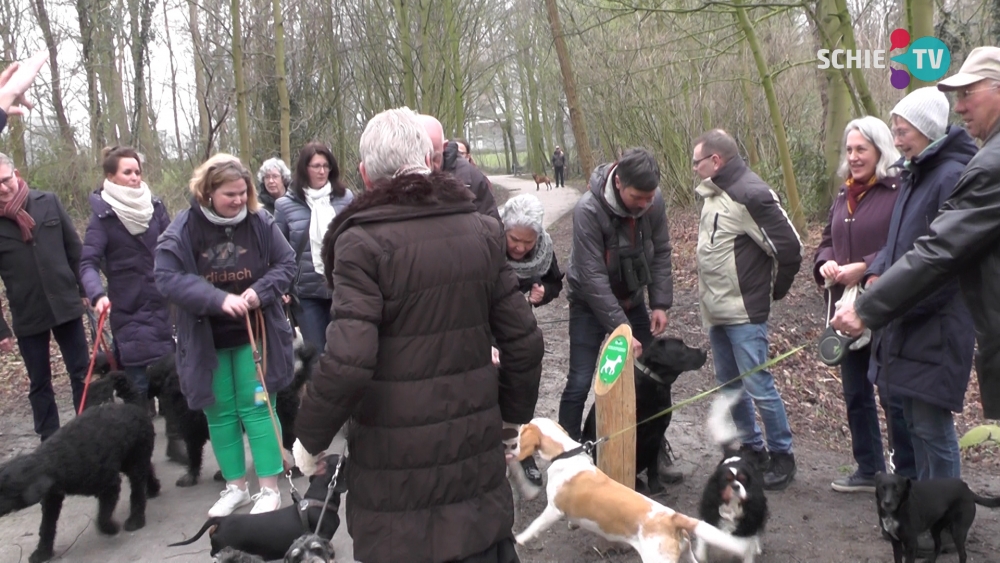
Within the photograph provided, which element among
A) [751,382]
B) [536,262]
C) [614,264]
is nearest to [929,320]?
[751,382]

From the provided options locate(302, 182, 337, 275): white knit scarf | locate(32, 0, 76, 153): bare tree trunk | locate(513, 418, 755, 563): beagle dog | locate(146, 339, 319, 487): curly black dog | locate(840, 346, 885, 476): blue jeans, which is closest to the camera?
locate(513, 418, 755, 563): beagle dog

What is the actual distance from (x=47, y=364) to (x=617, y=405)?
3.97m

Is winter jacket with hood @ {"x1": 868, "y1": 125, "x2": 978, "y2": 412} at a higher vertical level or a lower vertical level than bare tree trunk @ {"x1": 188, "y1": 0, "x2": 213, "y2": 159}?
lower

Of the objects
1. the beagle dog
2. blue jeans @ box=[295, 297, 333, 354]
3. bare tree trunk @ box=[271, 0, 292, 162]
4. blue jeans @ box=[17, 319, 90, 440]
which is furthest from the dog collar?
bare tree trunk @ box=[271, 0, 292, 162]

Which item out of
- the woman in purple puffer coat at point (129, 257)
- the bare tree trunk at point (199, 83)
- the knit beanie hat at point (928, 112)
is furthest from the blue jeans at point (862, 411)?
the bare tree trunk at point (199, 83)

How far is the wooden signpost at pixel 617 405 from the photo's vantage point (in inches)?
149

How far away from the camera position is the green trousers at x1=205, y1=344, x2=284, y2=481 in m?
4.14

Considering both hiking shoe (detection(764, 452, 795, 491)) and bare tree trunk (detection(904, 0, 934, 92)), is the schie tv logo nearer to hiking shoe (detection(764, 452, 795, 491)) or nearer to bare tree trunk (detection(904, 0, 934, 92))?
bare tree trunk (detection(904, 0, 934, 92))

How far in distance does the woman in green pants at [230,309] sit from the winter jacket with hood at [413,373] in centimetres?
164

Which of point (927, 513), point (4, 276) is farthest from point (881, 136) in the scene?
point (4, 276)

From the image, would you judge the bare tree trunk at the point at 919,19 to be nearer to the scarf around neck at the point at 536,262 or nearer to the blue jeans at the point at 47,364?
the scarf around neck at the point at 536,262

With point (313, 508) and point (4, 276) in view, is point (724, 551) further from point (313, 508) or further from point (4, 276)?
point (4, 276)

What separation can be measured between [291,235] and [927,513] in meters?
4.24

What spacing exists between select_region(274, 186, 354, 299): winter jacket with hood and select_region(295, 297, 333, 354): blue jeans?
0.11 m
